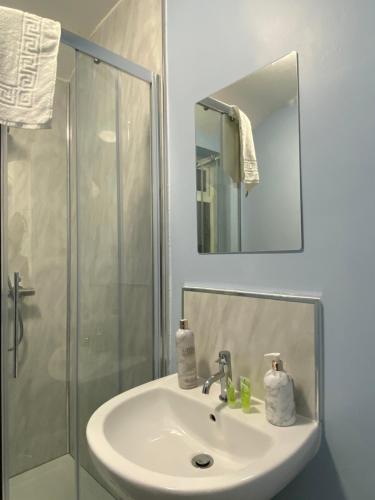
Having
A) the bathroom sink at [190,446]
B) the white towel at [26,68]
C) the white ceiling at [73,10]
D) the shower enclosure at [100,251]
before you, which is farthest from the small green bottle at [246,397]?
the white ceiling at [73,10]

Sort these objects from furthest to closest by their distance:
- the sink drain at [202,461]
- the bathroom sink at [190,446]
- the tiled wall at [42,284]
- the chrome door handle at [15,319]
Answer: the tiled wall at [42,284]
the chrome door handle at [15,319]
the sink drain at [202,461]
the bathroom sink at [190,446]

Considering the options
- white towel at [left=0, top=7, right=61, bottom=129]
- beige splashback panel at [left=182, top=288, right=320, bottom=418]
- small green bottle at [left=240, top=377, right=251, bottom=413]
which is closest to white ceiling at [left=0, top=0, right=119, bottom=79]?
white towel at [left=0, top=7, right=61, bottom=129]

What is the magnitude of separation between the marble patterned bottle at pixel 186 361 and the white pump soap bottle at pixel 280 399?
0.32 meters

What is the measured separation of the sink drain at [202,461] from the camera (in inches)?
33.9

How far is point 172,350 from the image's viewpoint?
135 centimetres

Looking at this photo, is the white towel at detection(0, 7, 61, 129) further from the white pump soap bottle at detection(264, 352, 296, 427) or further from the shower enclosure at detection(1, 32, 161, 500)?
the white pump soap bottle at detection(264, 352, 296, 427)

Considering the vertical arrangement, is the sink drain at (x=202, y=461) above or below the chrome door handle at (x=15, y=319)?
below

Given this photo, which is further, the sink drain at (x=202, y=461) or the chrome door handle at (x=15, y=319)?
the chrome door handle at (x=15, y=319)

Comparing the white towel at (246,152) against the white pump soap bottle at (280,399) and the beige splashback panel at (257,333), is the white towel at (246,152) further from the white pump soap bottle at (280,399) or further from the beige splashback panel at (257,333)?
the white pump soap bottle at (280,399)

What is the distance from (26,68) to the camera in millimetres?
1014

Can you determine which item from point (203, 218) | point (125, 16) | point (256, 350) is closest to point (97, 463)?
point (256, 350)

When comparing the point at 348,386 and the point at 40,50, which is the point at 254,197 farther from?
the point at 40,50

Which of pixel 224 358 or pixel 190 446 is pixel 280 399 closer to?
pixel 224 358

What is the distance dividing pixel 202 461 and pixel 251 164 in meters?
0.92
